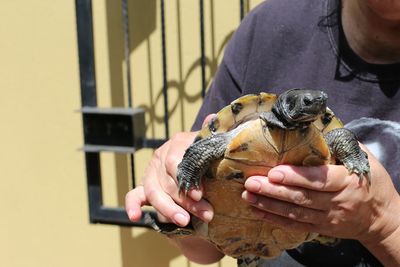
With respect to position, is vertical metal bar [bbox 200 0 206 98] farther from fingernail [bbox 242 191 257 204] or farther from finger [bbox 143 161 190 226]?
fingernail [bbox 242 191 257 204]

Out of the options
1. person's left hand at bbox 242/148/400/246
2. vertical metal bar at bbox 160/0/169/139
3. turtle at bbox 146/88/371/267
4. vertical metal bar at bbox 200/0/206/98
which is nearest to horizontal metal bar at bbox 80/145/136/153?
vertical metal bar at bbox 160/0/169/139

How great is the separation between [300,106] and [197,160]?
0.17 m

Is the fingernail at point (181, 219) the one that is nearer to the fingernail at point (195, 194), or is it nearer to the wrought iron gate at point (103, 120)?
the fingernail at point (195, 194)

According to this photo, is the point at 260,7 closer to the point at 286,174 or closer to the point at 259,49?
the point at 259,49

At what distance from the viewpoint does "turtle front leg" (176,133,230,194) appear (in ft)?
2.45

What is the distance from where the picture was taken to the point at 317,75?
85 centimetres

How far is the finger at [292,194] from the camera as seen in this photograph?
0.67 m

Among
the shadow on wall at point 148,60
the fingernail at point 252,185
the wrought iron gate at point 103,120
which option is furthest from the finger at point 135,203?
the shadow on wall at point 148,60

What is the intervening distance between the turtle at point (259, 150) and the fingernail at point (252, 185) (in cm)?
4

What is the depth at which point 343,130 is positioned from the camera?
74 cm

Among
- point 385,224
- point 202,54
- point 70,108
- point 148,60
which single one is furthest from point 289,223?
point 70,108

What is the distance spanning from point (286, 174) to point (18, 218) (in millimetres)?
1378

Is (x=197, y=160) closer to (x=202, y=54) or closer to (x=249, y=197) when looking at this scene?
(x=249, y=197)

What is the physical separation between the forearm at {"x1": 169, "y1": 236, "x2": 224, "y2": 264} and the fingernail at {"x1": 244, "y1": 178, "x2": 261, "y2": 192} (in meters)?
0.27
